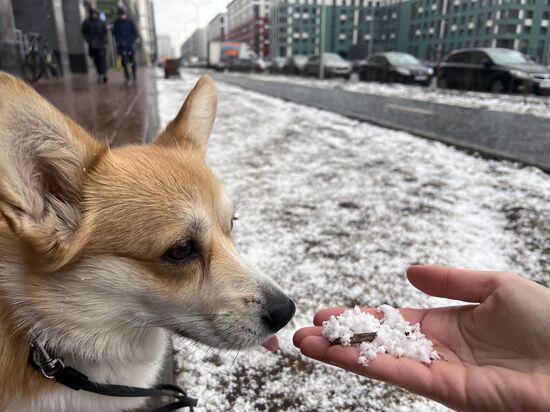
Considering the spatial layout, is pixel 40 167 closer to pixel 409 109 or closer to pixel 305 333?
pixel 305 333

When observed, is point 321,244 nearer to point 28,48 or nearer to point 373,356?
point 373,356

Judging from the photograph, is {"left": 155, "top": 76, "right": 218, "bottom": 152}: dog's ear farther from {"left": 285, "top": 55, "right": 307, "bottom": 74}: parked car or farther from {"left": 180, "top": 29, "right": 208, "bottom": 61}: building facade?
{"left": 180, "top": 29, "right": 208, "bottom": 61}: building facade

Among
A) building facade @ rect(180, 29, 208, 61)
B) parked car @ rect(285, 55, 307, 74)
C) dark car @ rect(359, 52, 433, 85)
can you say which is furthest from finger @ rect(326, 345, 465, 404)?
building facade @ rect(180, 29, 208, 61)

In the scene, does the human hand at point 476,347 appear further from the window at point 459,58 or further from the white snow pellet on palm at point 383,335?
the window at point 459,58

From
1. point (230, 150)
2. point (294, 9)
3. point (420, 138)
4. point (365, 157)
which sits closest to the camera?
point (365, 157)

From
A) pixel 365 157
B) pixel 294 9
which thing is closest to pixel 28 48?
pixel 365 157
